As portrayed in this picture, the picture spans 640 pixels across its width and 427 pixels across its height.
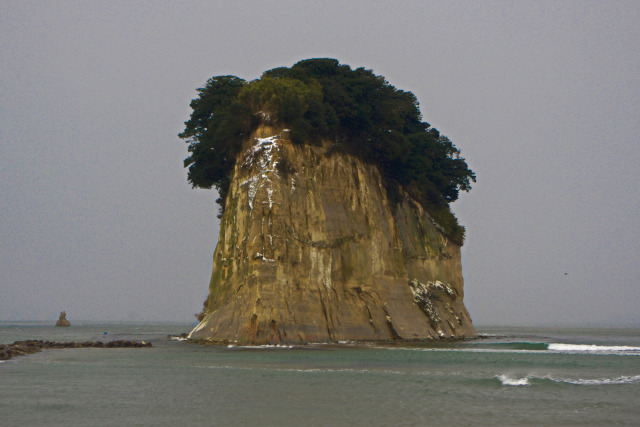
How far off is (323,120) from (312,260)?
406 inches

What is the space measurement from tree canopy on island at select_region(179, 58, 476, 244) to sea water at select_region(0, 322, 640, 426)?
1912cm

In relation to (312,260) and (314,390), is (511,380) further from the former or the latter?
(312,260)

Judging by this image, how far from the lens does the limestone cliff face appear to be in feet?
141

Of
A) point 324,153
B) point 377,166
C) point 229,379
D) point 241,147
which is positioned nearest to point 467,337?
point 377,166

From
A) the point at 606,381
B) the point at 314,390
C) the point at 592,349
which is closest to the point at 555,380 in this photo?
the point at 606,381

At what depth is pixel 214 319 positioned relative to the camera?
45531 mm

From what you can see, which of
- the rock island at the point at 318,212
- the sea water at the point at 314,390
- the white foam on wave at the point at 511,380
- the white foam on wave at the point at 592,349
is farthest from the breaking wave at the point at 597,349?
the white foam on wave at the point at 511,380

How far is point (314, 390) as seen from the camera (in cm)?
2147

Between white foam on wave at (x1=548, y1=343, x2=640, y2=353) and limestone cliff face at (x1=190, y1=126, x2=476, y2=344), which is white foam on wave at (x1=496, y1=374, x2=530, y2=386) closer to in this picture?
Answer: limestone cliff face at (x1=190, y1=126, x2=476, y2=344)

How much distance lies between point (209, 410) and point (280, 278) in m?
25.6

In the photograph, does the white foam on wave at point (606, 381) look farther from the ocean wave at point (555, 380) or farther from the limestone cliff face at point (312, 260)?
the limestone cliff face at point (312, 260)

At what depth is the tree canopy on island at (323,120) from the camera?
157 feet

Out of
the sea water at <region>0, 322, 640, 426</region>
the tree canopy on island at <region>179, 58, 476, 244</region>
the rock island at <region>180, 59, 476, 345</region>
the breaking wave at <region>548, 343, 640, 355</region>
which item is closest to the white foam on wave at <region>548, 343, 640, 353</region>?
the breaking wave at <region>548, 343, 640, 355</region>

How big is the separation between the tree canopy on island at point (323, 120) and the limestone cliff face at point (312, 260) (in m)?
1.42
